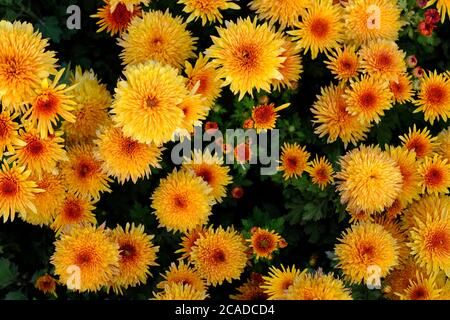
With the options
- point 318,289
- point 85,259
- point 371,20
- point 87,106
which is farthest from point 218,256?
point 371,20

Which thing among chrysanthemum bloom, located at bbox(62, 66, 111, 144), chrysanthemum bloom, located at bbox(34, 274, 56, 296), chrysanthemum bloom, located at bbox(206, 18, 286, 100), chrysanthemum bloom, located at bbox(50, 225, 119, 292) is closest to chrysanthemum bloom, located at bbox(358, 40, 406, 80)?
chrysanthemum bloom, located at bbox(206, 18, 286, 100)

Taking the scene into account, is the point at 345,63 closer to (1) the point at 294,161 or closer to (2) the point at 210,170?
(1) the point at 294,161

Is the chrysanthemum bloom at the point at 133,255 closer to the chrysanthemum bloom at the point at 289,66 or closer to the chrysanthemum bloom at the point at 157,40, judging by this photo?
the chrysanthemum bloom at the point at 157,40

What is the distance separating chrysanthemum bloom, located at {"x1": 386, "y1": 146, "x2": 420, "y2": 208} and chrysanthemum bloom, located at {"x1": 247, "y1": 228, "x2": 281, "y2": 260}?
690 millimetres

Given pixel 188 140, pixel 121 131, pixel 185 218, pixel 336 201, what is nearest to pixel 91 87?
pixel 121 131

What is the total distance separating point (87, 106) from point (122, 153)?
33 centimetres

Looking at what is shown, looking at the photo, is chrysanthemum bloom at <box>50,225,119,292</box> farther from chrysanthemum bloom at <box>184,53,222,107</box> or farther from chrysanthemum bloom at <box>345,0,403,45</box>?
chrysanthemum bloom at <box>345,0,403,45</box>

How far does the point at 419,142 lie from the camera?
2.92 meters

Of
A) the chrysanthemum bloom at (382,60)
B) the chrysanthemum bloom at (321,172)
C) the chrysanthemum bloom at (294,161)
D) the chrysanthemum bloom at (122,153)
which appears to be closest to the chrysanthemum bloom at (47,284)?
the chrysanthemum bloom at (122,153)

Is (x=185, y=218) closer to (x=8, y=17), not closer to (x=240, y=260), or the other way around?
(x=240, y=260)

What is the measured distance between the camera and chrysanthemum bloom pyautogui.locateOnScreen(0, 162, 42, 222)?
104 inches

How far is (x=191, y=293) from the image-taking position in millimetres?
2619

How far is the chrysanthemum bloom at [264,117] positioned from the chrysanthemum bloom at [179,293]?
85 cm

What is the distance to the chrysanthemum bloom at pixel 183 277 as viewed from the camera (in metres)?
2.78
